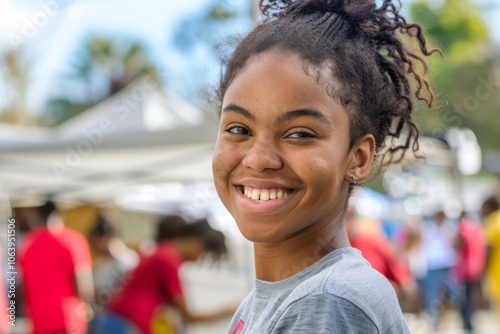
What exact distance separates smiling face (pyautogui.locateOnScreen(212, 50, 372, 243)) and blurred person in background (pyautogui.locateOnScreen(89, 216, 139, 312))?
4.51 meters

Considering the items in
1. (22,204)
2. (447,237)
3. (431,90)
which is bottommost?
(447,237)

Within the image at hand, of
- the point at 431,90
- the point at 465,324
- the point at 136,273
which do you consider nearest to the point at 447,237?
the point at 465,324

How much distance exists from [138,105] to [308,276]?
7.31 m

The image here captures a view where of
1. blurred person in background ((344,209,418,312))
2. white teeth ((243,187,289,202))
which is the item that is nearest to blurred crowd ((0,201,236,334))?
blurred person in background ((344,209,418,312))

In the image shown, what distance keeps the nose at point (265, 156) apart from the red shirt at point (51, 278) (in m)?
4.16

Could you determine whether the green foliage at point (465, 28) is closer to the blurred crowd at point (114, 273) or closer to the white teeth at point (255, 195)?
the blurred crowd at point (114, 273)

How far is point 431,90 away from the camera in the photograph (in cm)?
159

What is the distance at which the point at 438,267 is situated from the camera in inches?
332

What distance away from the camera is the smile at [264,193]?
1.23m

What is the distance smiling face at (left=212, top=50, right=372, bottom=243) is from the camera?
119cm

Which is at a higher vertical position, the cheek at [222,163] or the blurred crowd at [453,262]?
the cheek at [222,163]

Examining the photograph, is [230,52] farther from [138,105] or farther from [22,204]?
[138,105]

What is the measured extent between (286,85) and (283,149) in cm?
11

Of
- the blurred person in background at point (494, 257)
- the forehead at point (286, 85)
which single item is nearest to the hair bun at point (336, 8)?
the forehead at point (286, 85)
